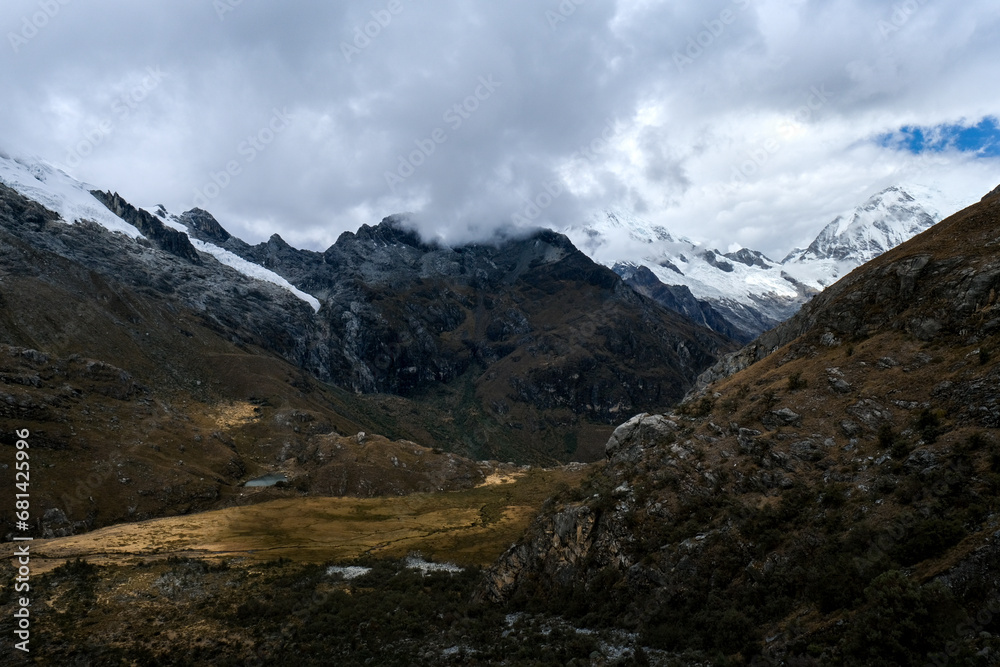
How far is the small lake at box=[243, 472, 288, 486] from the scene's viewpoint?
12514 cm

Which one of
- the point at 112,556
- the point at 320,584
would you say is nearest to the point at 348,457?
the point at 112,556

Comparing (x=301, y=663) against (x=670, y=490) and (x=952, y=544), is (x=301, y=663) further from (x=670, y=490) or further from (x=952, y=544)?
(x=952, y=544)

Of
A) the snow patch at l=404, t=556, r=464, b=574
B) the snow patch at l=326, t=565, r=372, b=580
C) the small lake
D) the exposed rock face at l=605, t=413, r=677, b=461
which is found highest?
the small lake

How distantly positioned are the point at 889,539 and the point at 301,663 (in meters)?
34.9

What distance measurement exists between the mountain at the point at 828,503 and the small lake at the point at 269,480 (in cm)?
A: 10673

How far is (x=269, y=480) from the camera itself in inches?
5133

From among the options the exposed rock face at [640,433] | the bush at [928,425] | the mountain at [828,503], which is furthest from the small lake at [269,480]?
the bush at [928,425]

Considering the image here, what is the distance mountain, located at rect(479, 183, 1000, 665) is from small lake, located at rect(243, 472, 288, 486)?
106728mm

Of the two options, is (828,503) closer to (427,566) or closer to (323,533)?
(427,566)

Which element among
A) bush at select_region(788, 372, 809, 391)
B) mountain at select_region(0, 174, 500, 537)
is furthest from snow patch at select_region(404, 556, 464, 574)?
mountain at select_region(0, 174, 500, 537)

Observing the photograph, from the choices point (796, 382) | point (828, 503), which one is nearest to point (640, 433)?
point (796, 382)

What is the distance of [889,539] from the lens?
71.1ft

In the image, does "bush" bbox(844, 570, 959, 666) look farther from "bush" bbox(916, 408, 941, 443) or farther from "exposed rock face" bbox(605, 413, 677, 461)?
"exposed rock face" bbox(605, 413, 677, 461)

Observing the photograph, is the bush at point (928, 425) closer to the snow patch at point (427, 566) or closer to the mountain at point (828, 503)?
the mountain at point (828, 503)
